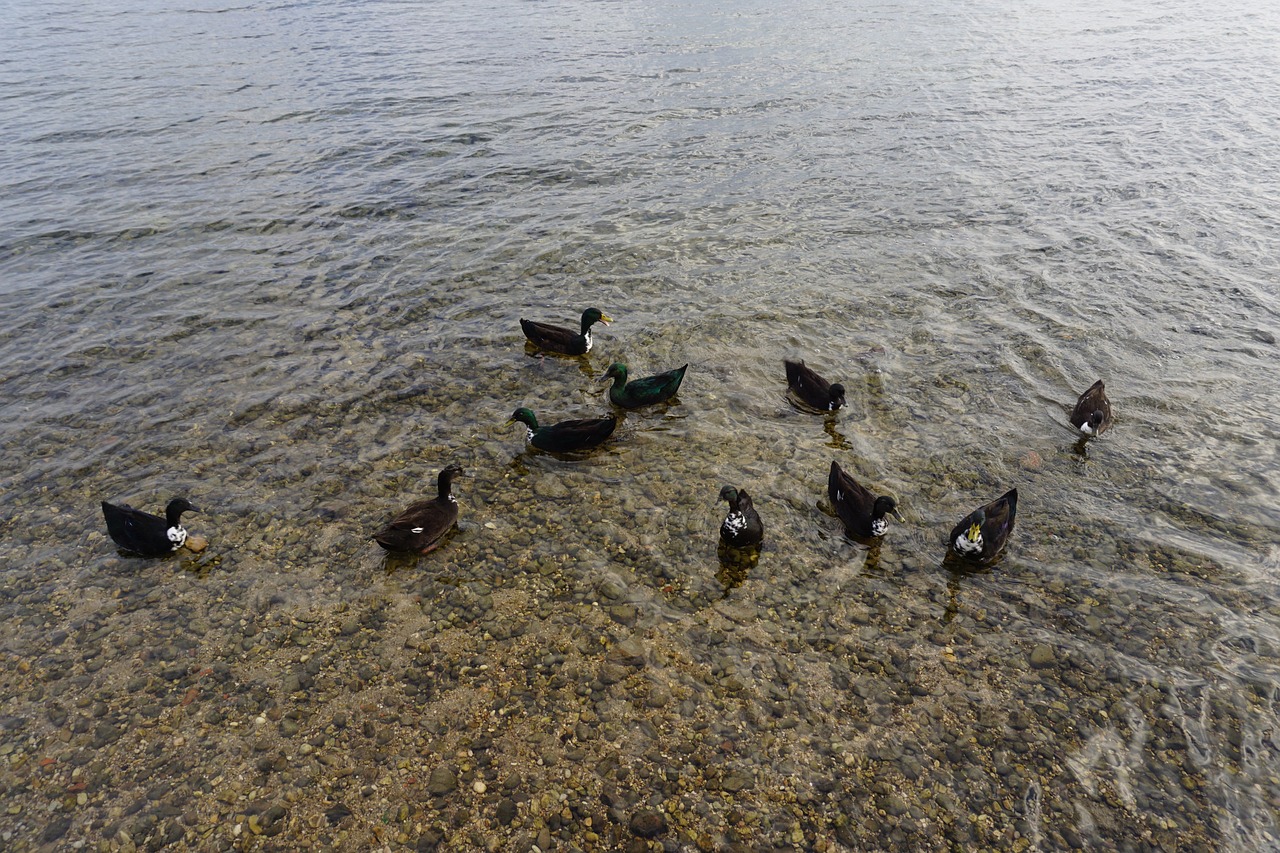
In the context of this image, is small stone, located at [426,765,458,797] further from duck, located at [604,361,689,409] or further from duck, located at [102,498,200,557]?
duck, located at [604,361,689,409]

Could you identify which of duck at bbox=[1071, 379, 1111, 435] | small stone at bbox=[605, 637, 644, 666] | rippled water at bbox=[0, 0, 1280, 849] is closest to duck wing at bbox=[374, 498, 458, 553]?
rippled water at bbox=[0, 0, 1280, 849]

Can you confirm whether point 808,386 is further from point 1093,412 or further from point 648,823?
point 648,823

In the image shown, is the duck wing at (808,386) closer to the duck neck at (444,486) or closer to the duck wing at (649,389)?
the duck wing at (649,389)

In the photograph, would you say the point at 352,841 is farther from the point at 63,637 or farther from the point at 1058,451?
the point at 1058,451

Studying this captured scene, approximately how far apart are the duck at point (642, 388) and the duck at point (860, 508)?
10.1ft

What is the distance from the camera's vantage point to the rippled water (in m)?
6.33

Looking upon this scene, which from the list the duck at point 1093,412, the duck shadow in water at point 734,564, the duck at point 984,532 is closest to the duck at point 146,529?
the duck shadow in water at point 734,564

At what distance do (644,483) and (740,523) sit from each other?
69.7 inches

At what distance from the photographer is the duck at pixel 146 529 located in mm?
8383

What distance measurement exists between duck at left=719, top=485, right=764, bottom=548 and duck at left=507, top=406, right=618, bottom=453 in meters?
2.38

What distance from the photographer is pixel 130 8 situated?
4134 centimetres

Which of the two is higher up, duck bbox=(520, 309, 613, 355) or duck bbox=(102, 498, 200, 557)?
duck bbox=(520, 309, 613, 355)

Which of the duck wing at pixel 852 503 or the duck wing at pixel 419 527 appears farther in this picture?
the duck wing at pixel 852 503

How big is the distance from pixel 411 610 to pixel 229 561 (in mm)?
2472
